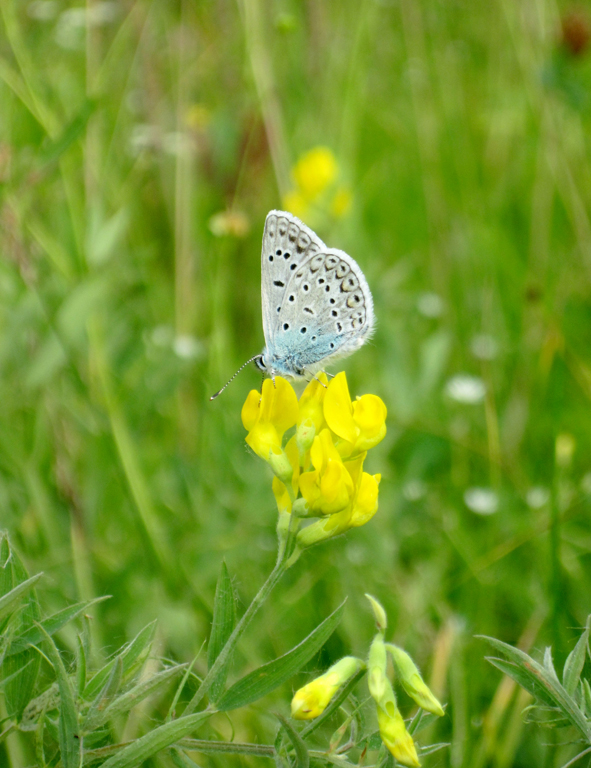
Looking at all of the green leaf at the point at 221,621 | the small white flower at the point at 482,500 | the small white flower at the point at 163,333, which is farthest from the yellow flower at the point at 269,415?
the small white flower at the point at 163,333

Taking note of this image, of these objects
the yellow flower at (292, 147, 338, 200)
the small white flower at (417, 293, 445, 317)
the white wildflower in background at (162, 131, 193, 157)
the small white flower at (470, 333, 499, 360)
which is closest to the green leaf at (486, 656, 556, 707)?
the small white flower at (470, 333, 499, 360)

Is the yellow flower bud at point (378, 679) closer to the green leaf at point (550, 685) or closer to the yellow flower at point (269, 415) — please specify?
the green leaf at point (550, 685)

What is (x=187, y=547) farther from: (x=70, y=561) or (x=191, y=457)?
(x=191, y=457)

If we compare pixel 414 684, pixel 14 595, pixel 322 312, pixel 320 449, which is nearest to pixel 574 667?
pixel 414 684

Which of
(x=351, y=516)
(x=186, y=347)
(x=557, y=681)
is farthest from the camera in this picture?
(x=186, y=347)

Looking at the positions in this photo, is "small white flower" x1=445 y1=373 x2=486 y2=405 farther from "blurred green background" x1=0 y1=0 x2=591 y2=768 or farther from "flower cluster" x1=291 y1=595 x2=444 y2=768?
"flower cluster" x1=291 y1=595 x2=444 y2=768

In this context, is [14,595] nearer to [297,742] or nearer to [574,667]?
[297,742]

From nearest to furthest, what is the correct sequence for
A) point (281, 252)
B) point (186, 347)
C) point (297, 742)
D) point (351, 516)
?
point (297, 742) < point (351, 516) < point (281, 252) < point (186, 347)

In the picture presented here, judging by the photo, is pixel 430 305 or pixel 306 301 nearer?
pixel 306 301
